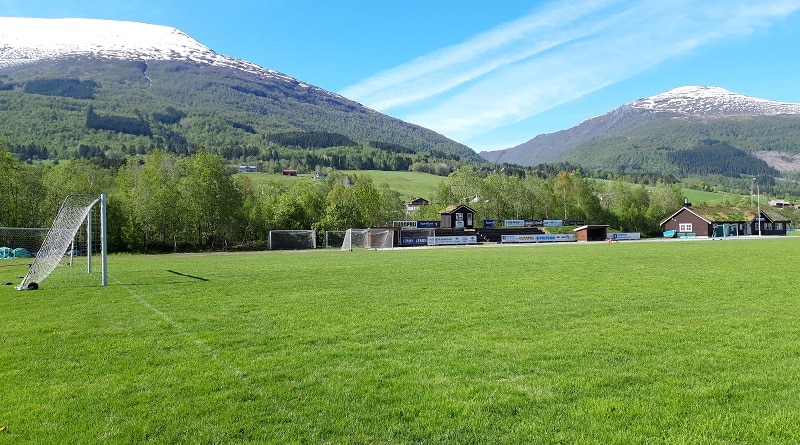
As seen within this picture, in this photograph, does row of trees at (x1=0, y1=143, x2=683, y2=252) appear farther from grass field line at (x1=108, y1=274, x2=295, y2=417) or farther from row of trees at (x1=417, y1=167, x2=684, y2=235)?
grass field line at (x1=108, y1=274, x2=295, y2=417)

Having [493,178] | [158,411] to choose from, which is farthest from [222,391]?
[493,178]

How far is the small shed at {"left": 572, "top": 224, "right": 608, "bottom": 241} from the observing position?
75.2 meters

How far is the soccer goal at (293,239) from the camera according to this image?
68.2 metres

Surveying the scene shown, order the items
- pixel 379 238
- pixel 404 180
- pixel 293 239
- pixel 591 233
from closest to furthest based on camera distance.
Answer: pixel 379 238 → pixel 293 239 → pixel 591 233 → pixel 404 180

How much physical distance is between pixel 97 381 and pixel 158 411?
1794mm

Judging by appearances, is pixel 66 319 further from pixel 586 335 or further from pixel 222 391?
pixel 586 335

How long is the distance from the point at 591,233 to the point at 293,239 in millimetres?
43995

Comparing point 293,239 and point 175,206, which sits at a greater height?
point 175,206

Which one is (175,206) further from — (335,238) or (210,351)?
(210,351)

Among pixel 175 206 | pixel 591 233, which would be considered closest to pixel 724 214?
pixel 591 233

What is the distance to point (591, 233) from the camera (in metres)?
75.8

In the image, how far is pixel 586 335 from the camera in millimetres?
9133

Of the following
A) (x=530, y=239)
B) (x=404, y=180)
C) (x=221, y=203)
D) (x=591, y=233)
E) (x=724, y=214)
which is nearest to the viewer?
(x=221, y=203)

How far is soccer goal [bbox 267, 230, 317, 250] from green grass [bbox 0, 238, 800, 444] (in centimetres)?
5416
